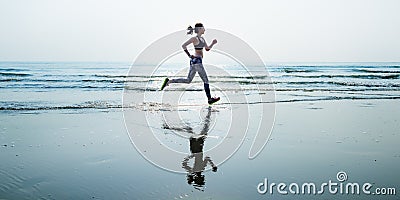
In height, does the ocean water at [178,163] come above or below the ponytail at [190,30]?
below

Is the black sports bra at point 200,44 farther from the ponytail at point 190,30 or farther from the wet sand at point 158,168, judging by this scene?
the wet sand at point 158,168

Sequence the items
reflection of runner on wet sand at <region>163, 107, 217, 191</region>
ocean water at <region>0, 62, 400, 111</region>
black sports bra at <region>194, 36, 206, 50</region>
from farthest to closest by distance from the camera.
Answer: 1. ocean water at <region>0, 62, 400, 111</region>
2. black sports bra at <region>194, 36, 206, 50</region>
3. reflection of runner on wet sand at <region>163, 107, 217, 191</region>

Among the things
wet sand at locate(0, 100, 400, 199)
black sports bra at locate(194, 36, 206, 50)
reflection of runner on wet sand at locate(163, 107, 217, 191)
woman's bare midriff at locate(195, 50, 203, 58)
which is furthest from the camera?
woman's bare midriff at locate(195, 50, 203, 58)

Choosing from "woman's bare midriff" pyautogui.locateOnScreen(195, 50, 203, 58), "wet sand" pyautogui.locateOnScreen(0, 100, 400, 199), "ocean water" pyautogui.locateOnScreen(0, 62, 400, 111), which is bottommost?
"wet sand" pyautogui.locateOnScreen(0, 100, 400, 199)

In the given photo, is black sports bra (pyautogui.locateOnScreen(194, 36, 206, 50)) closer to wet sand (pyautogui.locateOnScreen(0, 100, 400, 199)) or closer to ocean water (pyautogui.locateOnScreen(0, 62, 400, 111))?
wet sand (pyautogui.locateOnScreen(0, 100, 400, 199))

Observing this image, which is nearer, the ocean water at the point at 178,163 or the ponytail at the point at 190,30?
the ocean water at the point at 178,163

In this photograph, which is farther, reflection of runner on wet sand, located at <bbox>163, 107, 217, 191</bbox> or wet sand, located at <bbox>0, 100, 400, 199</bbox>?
reflection of runner on wet sand, located at <bbox>163, 107, 217, 191</bbox>

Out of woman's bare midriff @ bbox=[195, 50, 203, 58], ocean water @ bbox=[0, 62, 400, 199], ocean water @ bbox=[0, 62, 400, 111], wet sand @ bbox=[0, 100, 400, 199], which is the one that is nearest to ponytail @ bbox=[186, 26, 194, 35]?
woman's bare midriff @ bbox=[195, 50, 203, 58]

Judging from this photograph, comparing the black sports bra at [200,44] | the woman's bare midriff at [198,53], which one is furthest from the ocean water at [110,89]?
the black sports bra at [200,44]

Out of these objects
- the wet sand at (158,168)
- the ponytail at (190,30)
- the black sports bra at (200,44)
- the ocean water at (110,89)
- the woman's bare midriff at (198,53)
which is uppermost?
the ocean water at (110,89)

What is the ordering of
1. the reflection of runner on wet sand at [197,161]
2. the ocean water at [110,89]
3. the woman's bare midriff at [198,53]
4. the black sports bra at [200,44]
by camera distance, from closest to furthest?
the reflection of runner on wet sand at [197,161] < the black sports bra at [200,44] < the woman's bare midriff at [198,53] < the ocean water at [110,89]

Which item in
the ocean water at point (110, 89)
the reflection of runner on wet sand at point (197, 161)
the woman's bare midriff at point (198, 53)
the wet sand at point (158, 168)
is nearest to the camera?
the wet sand at point (158, 168)

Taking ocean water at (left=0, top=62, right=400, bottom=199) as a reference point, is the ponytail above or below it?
above

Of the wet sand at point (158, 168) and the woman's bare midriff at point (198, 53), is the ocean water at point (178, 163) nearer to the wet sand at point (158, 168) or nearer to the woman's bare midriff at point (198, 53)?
the wet sand at point (158, 168)
